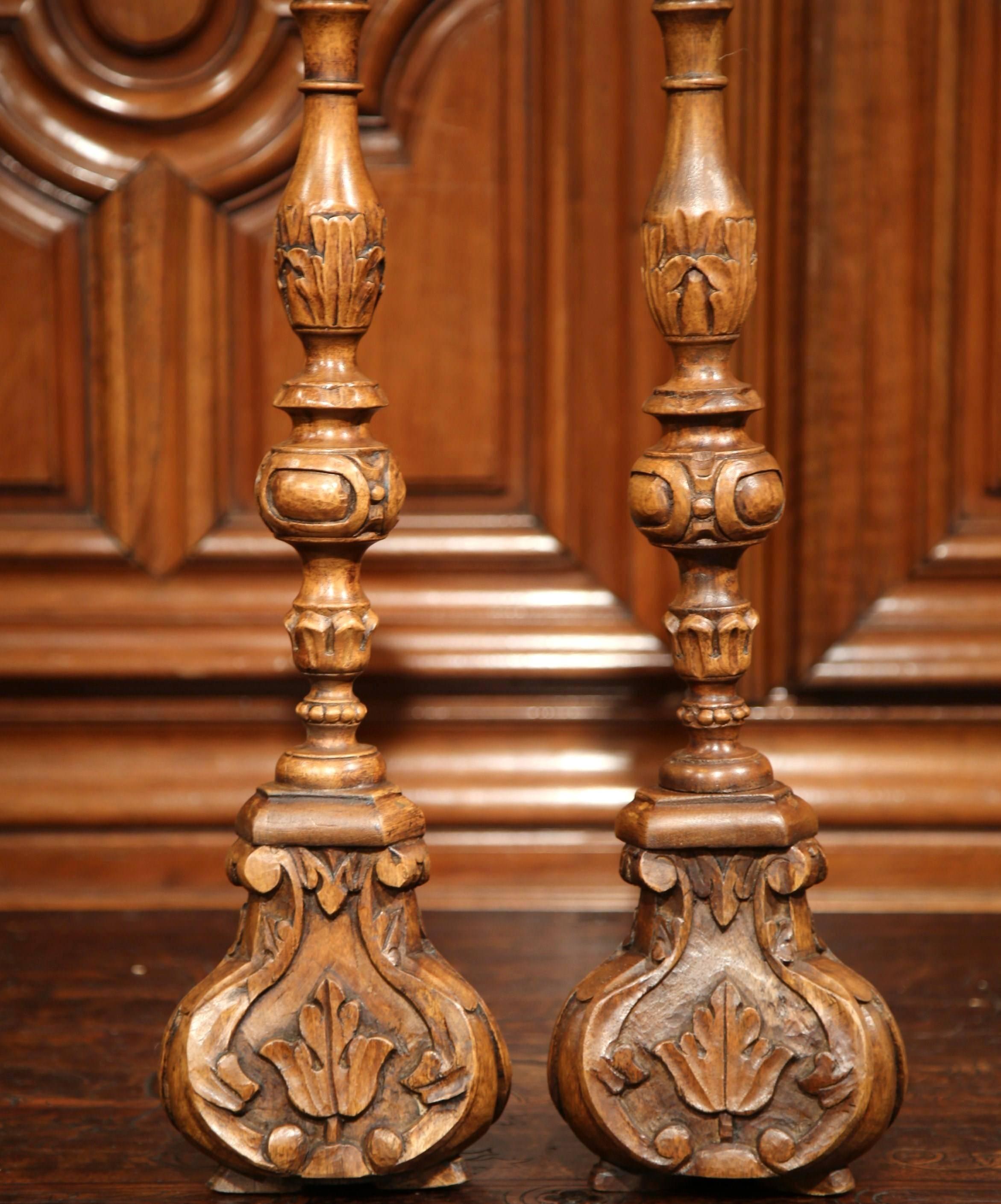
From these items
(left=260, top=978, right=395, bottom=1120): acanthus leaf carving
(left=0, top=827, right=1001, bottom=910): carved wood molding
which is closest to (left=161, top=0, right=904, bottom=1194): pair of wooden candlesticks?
(left=260, top=978, right=395, bottom=1120): acanthus leaf carving

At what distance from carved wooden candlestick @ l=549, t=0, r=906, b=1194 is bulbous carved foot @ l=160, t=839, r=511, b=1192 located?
0.14ft

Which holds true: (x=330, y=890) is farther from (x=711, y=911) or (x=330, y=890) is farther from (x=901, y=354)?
(x=901, y=354)

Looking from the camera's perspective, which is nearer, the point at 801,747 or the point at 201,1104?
the point at 201,1104

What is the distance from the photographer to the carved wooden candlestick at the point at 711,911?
56 centimetres

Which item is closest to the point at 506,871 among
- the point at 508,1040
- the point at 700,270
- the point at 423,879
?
the point at 508,1040

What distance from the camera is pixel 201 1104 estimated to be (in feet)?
1.82

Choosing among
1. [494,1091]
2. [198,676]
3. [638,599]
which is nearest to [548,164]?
[638,599]

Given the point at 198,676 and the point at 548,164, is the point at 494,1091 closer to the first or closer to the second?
the point at 198,676

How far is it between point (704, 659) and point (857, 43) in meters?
0.46

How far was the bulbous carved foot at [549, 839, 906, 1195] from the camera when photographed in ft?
1.83

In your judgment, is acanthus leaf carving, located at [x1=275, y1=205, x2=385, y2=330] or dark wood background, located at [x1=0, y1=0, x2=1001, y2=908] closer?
acanthus leaf carving, located at [x1=275, y1=205, x2=385, y2=330]

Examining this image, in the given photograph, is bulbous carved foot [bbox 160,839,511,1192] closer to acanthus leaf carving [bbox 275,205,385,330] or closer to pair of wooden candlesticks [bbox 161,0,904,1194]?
pair of wooden candlesticks [bbox 161,0,904,1194]

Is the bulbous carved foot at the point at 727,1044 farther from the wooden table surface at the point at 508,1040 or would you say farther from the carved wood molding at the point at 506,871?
the carved wood molding at the point at 506,871

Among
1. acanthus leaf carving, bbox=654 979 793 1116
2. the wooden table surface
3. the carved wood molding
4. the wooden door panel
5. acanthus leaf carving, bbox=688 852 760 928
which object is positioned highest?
the wooden door panel
